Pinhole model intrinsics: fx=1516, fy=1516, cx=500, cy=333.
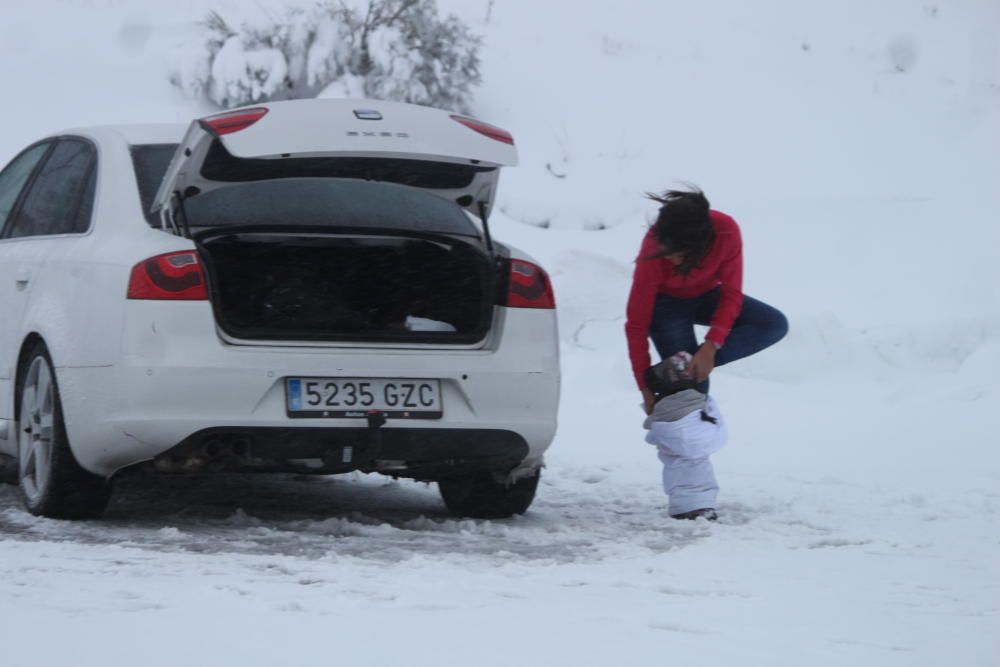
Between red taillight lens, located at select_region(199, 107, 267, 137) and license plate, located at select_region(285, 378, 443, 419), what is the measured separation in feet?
2.77

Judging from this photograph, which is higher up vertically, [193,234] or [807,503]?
[193,234]

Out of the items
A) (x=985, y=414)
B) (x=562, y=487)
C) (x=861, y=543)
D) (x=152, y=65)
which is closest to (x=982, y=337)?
(x=985, y=414)

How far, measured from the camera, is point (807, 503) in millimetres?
6309

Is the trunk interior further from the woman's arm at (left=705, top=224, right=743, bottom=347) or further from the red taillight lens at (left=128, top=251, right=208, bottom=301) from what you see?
the woman's arm at (left=705, top=224, right=743, bottom=347)

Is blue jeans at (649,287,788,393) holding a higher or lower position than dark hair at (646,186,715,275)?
lower

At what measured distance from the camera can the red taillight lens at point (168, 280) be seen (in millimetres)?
4957

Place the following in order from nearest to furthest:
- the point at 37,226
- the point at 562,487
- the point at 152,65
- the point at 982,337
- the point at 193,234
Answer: the point at 193,234
the point at 37,226
the point at 562,487
the point at 982,337
the point at 152,65

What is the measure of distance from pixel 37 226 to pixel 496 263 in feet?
6.08

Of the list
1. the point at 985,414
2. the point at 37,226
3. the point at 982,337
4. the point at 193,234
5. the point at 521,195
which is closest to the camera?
the point at 193,234

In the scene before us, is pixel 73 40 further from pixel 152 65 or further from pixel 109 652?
pixel 109 652

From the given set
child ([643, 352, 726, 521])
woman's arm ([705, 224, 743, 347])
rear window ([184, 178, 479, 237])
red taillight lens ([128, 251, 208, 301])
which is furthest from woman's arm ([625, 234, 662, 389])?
red taillight lens ([128, 251, 208, 301])

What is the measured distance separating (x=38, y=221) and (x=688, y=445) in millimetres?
2694

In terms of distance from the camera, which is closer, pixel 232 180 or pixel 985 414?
pixel 232 180

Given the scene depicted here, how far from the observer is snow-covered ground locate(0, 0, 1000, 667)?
141 inches
